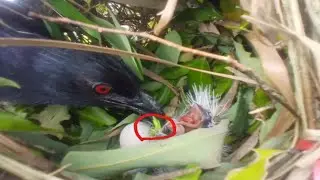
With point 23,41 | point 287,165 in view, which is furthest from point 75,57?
point 287,165

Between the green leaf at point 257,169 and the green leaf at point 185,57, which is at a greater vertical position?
the green leaf at point 185,57

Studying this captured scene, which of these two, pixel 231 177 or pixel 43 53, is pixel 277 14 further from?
pixel 43 53

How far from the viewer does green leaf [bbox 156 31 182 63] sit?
1.84 ft

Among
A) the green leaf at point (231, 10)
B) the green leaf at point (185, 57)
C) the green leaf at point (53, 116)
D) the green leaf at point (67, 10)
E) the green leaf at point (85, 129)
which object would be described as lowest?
the green leaf at point (85, 129)

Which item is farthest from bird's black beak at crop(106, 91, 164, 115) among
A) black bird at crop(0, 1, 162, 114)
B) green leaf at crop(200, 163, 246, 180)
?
green leaf at crop(200, 163, 246, 180)

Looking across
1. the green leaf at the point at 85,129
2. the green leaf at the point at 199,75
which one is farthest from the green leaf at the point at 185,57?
the green leaf at the point at 85,129

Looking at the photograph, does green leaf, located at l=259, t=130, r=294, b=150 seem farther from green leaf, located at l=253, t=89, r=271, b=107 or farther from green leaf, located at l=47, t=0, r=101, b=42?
green leaf, located at l=47, t=0, r=101, b=42

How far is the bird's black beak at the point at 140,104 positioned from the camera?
536 mm

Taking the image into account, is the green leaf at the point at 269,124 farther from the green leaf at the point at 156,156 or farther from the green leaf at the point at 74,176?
the green leaf at the point at 74,176

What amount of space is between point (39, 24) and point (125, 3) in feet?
0.33

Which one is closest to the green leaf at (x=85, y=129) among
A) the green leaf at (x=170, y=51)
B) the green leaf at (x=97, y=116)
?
the green leaf at (x=97, y=116)

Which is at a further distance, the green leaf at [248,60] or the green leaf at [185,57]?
the green leaf at [185,57]

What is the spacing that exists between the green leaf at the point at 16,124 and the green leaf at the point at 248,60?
7.5 inches

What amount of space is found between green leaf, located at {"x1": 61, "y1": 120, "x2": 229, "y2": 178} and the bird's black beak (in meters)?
0.08
